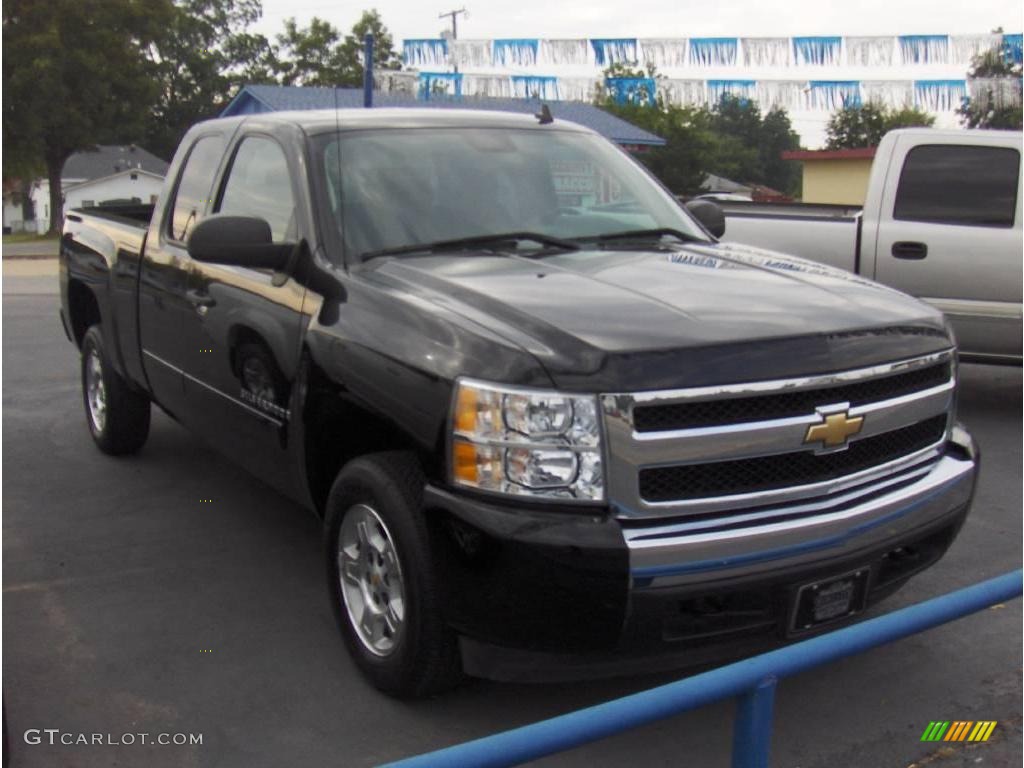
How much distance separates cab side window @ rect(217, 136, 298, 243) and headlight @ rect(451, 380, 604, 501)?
5.11 ft

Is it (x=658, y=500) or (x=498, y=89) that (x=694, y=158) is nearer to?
(x=498, y=89)

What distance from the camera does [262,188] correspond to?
4852 mm

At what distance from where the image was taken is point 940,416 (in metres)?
3.91

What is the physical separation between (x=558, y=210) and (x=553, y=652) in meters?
2.00

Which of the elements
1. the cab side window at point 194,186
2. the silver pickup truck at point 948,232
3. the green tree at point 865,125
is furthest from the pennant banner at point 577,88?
the green tree at point 865,125

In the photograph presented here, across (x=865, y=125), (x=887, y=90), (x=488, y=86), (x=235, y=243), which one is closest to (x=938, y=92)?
(x=887, y=90)

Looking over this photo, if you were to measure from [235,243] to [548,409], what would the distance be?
160cm

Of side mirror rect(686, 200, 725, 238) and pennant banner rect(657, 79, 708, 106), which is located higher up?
pennant banner rect(657, 79, 708, 106)

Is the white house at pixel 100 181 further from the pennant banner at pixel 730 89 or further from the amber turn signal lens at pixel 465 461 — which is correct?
the amber turn signal lens at pixel 465 461

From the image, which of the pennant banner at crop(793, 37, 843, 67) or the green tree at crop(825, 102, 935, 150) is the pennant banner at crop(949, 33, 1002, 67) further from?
the green tree at crop(825, 102, 935, 150)

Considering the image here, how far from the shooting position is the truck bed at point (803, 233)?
319 inches

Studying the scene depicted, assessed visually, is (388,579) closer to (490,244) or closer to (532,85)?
(490,244)

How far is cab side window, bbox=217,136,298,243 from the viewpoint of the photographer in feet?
14.9

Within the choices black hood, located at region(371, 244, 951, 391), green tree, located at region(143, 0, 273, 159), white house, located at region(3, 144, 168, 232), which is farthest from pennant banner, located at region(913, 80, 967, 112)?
Result: white house, located at region(3, 144, 168, 232)
